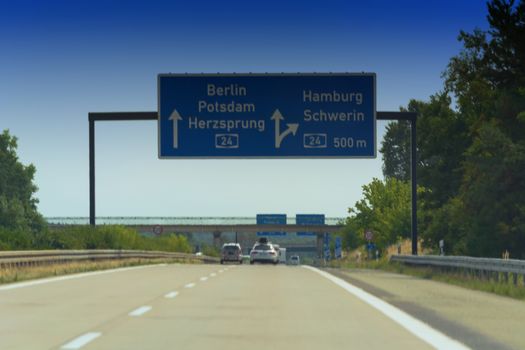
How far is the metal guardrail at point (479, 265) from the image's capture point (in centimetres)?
1852

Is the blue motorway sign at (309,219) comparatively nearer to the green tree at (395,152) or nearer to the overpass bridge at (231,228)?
the overpass bridge at (231,228)

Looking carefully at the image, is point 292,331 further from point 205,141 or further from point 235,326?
point 205,141

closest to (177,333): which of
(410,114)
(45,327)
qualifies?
(45,327)

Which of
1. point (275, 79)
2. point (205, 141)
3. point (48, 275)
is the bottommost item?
point (48, 275)

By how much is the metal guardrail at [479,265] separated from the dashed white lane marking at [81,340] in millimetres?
10389

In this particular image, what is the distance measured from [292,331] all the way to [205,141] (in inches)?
874

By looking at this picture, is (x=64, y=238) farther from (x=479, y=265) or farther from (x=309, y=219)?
(x=309, y=219)

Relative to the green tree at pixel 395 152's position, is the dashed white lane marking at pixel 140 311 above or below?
below

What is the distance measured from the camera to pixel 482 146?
1448 inches

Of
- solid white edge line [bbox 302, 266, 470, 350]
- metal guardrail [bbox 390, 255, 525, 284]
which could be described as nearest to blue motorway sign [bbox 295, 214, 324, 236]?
metal guardrail [bbox 390, 255, 525, 284]

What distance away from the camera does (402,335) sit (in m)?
10.3

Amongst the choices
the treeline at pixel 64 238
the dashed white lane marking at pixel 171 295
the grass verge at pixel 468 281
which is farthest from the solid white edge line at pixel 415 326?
the treeline at pixel 64 238

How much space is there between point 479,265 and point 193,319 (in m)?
11.2

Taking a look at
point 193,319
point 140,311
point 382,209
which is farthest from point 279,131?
point 382,209
